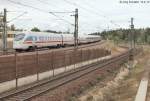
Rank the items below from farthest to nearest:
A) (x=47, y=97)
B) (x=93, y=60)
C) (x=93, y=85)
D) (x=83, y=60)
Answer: (x=93, y=60) → (x=83, y=60) → (x=93, y=85) → (x=47, y=97)

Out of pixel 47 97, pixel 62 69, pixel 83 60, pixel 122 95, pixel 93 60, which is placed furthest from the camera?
pixel 93 60

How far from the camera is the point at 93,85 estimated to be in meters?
30.9

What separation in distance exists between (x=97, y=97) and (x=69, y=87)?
4.05 m

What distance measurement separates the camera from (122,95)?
2519 centimetres

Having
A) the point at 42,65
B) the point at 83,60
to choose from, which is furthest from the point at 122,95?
the point at 83,60

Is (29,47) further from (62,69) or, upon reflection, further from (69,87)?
(69,87)

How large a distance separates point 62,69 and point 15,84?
13.7 m

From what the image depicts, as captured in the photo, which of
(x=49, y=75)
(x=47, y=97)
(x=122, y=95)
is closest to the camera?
(x=47, y=97)

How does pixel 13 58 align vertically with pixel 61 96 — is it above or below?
above

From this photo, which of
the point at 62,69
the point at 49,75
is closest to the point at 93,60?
the point at 62,69

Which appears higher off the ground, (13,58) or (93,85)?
(13,58)

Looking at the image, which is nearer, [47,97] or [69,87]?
[47,97]

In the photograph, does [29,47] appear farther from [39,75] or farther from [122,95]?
[122,95]

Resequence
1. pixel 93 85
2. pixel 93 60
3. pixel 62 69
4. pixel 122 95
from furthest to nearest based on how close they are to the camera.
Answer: pixel 93 60 → pixel 62 69 → pixel 93 85 → pixel 122 95
